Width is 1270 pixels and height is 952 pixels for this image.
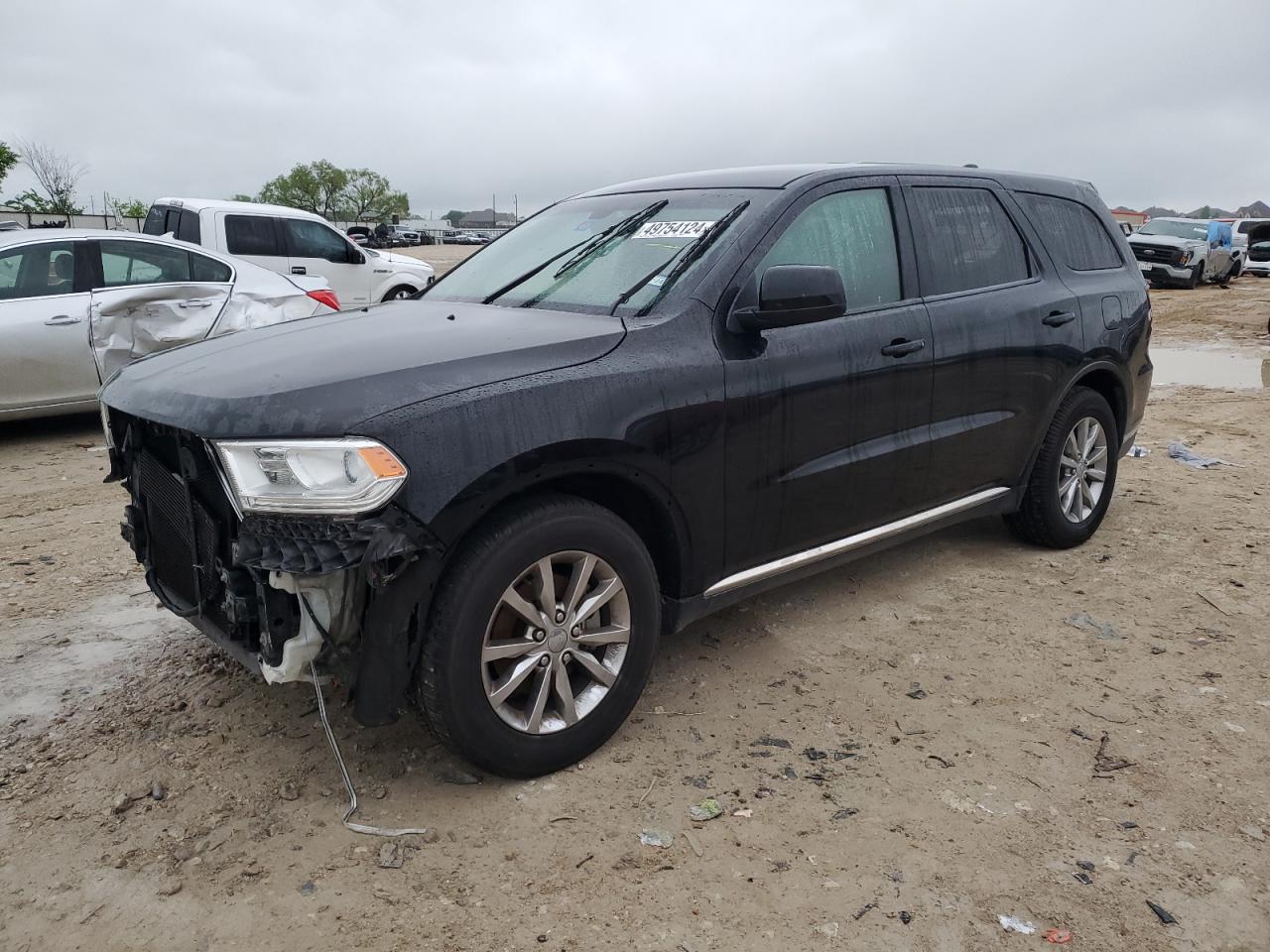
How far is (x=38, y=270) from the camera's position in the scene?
23.6ft

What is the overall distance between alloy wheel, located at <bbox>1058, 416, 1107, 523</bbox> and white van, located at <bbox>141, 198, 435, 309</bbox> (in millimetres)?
8010

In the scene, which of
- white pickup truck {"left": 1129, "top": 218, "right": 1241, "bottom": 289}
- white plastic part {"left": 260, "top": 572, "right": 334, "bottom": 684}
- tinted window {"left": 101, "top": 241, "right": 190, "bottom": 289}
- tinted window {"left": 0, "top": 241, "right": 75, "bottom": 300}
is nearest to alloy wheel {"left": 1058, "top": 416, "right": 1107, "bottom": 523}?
white plastic part {"left": 260, "top": 572, "right": 334, "bottom": 684}

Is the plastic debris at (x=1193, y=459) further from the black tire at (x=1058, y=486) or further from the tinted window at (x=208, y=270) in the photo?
the tinted window at (x=208, y=270)

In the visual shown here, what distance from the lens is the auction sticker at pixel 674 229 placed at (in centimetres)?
351

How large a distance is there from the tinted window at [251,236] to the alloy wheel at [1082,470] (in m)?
9.82

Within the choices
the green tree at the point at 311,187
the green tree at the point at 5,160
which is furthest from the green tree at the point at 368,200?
the green tree at the point at 5,160

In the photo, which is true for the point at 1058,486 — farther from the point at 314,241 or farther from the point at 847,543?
the point at 314,241

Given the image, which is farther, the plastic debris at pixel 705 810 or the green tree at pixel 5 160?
the green tree at pixel 5 160

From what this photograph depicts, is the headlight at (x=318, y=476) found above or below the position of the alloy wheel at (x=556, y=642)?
above

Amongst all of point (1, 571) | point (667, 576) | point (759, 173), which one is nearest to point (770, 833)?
point (667, 576)

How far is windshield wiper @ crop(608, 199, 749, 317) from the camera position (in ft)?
10.8

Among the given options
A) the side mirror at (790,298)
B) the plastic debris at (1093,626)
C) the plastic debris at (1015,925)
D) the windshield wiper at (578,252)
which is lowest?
the plastic debris at (1015,925)

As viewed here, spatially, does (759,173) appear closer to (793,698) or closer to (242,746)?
(793,698)

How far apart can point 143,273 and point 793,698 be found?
21.2 feet
